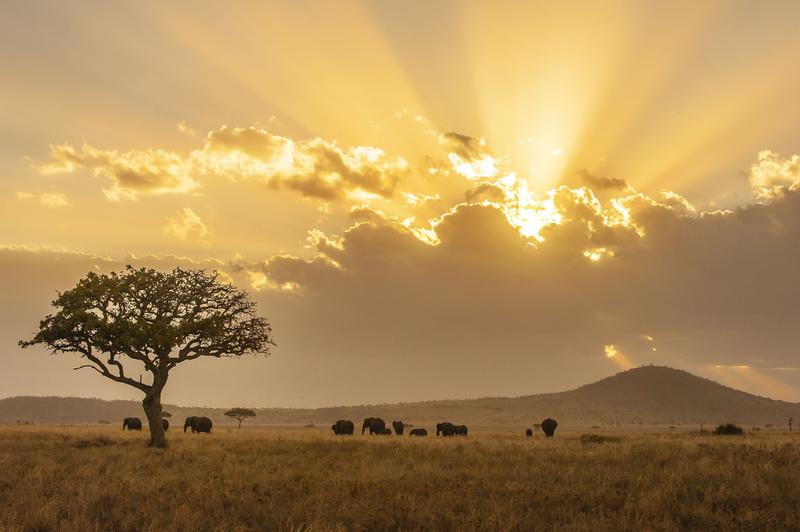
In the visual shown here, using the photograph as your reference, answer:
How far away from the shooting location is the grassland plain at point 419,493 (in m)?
12.5

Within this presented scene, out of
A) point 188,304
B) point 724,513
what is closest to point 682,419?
point 188,304

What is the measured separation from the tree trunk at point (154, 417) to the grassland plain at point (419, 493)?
35.8 feet

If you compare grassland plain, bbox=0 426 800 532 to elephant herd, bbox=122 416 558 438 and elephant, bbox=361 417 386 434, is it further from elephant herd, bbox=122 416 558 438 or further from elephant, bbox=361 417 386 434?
elephant, bbox=361 417 386 434

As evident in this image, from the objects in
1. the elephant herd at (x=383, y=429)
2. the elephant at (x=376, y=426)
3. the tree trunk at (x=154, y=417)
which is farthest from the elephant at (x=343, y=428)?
the tree trunk at (x=154, y=417)

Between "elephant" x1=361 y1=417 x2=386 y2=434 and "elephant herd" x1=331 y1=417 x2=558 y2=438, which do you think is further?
"elephant" x1=361 y1=417 x2=386 y2=434

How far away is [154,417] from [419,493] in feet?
86.2

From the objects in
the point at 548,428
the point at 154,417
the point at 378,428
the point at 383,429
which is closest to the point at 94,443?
the point at 154,417

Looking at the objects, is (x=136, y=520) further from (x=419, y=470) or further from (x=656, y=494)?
(x=656, y=494)

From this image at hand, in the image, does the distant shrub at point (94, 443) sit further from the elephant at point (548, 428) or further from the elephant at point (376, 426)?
the elephant at point (548, 428)

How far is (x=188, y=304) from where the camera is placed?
38625 mm

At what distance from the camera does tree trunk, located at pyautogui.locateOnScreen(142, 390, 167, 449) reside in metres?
35.4

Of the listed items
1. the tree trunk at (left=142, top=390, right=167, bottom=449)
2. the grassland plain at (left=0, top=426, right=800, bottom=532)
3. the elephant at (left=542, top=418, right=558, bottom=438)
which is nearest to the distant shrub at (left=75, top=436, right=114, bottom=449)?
the tree trunk at (left=142, top=390, right=167, bottom=449)

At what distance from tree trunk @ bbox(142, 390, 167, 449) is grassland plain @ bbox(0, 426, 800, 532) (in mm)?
10898

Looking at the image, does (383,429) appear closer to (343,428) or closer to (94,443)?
(343,428)
